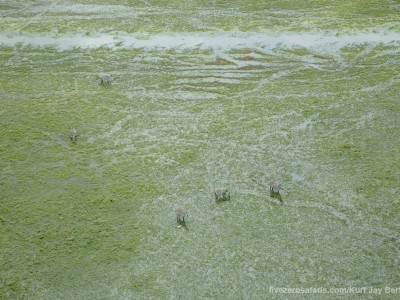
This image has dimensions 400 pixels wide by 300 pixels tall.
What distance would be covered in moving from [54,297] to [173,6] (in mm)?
18511

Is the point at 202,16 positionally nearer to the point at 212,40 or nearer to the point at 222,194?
the point at 212,40

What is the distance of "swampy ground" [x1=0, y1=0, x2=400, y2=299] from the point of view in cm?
1001

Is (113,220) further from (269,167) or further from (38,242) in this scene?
(269,167)

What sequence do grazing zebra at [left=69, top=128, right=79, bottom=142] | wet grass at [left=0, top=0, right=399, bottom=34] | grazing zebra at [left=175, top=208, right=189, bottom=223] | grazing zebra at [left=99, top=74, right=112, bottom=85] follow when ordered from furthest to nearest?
wet grass at [left=0, top=0, right=399, bottom=34] < grazing zebra at [left=99, top=74, right=112, bottom=85] < grazing zebra at [left=69, top=128, right=79, bottom=142] < grazing zebra at [left=175, top=208, right=189, bottom=223]

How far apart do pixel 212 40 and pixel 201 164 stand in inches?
363

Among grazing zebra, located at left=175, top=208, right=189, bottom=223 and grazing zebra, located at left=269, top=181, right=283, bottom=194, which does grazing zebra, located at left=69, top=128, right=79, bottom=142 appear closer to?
grazing zebra, located at left=175, top=208, right=189, bottom=223

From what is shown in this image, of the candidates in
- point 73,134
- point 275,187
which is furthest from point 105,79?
point 275,187

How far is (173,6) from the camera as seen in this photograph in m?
24.0

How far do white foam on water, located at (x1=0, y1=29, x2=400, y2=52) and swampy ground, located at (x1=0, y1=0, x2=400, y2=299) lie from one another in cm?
21

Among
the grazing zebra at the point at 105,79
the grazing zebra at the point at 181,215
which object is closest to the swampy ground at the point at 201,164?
the grazing zebra at the point at 181,215

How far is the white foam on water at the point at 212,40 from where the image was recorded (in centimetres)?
1956

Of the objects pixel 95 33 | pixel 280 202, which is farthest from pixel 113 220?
pixel 95 33

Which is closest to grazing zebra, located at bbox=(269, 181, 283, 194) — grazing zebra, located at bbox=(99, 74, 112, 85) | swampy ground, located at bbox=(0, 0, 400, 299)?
swampy ground, located at bbox=(0, 0, 400, 299)

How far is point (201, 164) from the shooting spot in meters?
13.1
